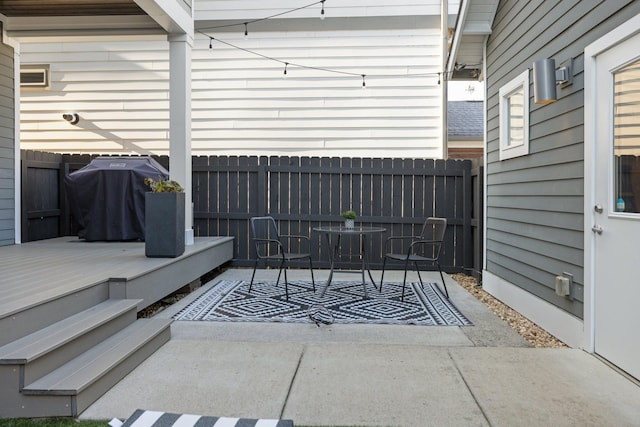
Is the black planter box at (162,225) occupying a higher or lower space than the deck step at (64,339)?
higher

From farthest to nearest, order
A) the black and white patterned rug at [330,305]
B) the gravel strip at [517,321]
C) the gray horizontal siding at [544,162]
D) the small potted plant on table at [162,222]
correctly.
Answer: the small potted plant on table at [162,222] → the black and white patterned rug at [330,305] → the gravel strip at [517,321] → the gray horizontal siding at [544,162]

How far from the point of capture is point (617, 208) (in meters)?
2.87

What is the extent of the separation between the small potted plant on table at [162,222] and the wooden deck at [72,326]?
0.13m

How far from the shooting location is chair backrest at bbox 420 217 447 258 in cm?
499

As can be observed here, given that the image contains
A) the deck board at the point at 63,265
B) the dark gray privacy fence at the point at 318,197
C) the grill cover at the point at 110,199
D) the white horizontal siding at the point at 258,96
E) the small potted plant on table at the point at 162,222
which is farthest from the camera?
the white horizontal siding at the point at 258,96

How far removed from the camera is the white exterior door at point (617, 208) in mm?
2689

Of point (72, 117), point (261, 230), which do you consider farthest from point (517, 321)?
point (72, 117)

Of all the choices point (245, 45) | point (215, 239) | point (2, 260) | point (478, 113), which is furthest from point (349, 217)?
point (478, 113)

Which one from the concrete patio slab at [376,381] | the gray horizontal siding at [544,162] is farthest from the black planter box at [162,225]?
the gray horizontal siding at [544,162]

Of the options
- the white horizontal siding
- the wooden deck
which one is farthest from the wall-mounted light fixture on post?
the white horizontal siding

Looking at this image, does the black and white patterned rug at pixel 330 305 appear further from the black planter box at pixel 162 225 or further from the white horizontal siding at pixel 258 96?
the white horizontal siding at pixel 258 96

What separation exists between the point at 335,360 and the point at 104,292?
1.69 m

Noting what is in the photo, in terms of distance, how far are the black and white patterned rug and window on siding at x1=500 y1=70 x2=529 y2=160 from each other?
5.22 ft

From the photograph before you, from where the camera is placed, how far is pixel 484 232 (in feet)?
18.4
